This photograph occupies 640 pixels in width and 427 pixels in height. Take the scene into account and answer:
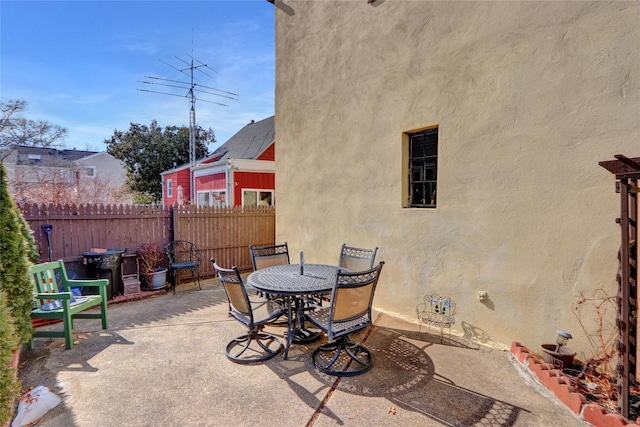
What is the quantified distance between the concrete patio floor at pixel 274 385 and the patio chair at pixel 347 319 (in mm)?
125

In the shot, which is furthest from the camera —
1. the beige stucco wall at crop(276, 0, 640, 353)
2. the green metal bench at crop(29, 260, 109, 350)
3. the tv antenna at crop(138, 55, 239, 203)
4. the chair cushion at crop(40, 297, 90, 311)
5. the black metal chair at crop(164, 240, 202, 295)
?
the tv antenna at crop(138, 55, 239, 203)

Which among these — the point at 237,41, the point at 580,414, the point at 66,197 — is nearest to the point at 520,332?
the point at 580,414

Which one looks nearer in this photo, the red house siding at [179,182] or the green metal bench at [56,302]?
the green metal bench at [56,302]

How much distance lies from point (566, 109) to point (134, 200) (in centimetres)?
2183

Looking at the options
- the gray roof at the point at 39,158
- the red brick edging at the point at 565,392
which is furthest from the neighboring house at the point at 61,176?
the red brick edging at the point at 565,392

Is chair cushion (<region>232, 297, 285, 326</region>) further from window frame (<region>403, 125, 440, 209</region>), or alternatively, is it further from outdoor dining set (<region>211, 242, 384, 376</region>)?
window frame (<region>403, 125, 440, 209</region>)

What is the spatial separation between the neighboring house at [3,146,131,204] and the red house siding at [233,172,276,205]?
735 centimetres

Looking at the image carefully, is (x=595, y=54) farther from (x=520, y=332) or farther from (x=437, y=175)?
(x=520, y=332)

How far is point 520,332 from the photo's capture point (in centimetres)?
339

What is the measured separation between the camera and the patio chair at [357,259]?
4387mm

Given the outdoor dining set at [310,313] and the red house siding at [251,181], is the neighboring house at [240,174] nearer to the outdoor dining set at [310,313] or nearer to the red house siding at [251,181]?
the red house siding at [251,181]

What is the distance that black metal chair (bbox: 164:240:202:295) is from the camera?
630cm

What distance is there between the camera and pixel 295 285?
337 centimetres

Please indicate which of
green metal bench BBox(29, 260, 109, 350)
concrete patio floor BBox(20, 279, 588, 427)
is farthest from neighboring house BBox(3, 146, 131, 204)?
concrete patio floor BBox(20, 279, 588, 427)
